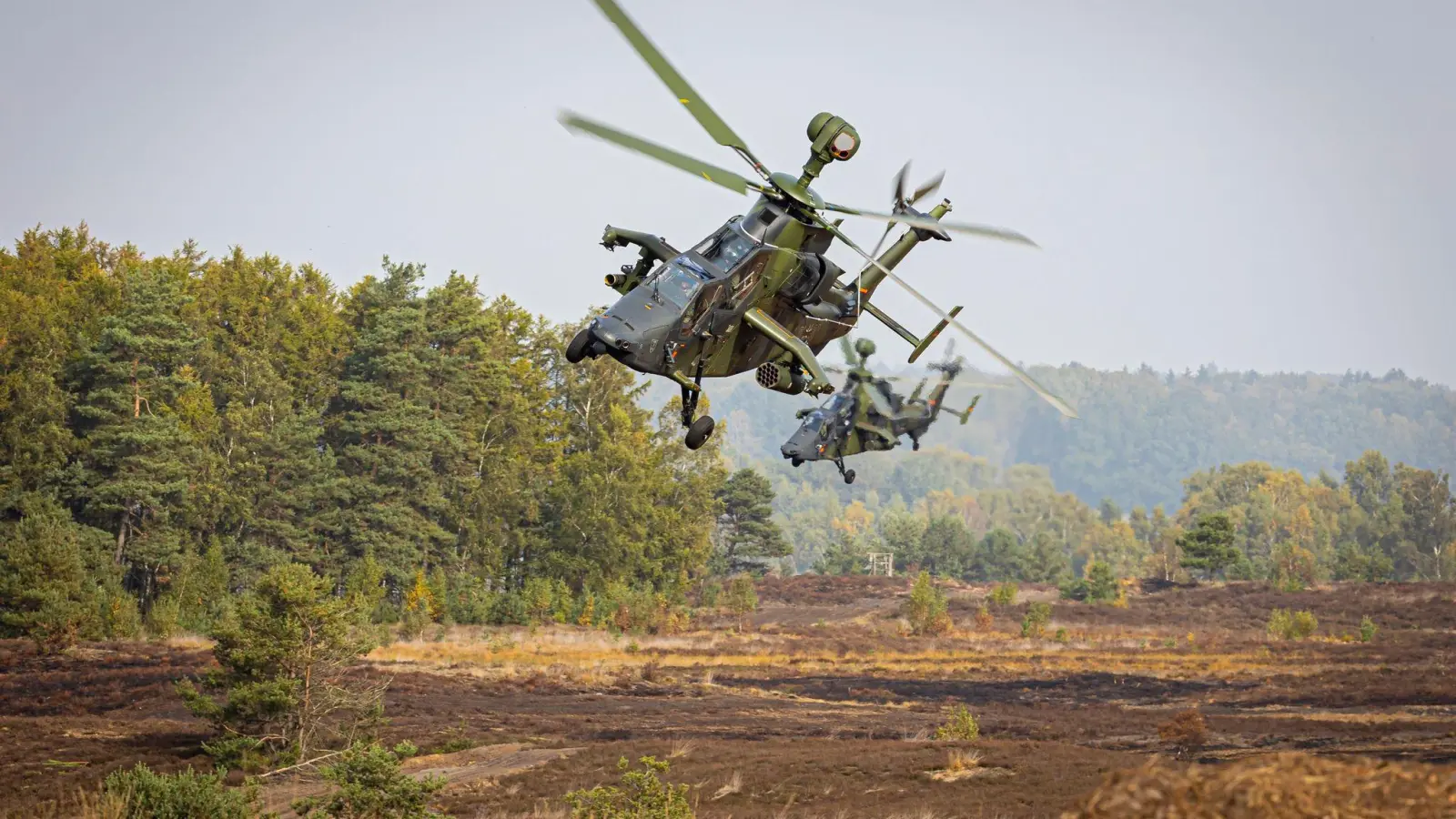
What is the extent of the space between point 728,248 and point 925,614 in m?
48.5

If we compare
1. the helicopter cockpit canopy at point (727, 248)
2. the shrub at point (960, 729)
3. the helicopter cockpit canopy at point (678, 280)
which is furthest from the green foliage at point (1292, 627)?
the helicopter cockpit canopy at point (678, 280)

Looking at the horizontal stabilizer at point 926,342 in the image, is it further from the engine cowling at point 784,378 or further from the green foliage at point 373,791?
the green foliage at point 373,791

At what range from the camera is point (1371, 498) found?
495 ft

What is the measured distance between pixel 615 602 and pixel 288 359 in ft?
73.1

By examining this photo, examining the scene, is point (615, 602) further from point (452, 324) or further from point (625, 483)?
point (452, 324)

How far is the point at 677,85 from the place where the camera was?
15492mm

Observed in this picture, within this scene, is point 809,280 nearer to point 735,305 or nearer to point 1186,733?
point 735,305

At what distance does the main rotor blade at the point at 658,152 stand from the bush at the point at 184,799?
880cm

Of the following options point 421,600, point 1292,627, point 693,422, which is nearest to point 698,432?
point 693,422

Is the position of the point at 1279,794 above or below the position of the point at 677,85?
below

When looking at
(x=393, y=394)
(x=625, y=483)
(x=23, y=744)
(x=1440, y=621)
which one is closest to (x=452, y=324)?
(x=393, y=394)

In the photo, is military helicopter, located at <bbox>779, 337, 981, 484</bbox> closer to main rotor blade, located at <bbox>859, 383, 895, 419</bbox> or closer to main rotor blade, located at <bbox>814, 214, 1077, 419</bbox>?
main rotor blade, located at <bbox>859, 383, 895, 419</bbox>

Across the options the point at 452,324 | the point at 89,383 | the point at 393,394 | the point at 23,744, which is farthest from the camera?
the point at 452,324

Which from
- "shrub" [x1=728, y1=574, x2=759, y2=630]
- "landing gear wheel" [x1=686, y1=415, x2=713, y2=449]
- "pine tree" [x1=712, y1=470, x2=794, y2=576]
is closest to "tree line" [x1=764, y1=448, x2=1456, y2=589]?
"pine tree" [x1=712, y1=470, x2=794, y2=576]
